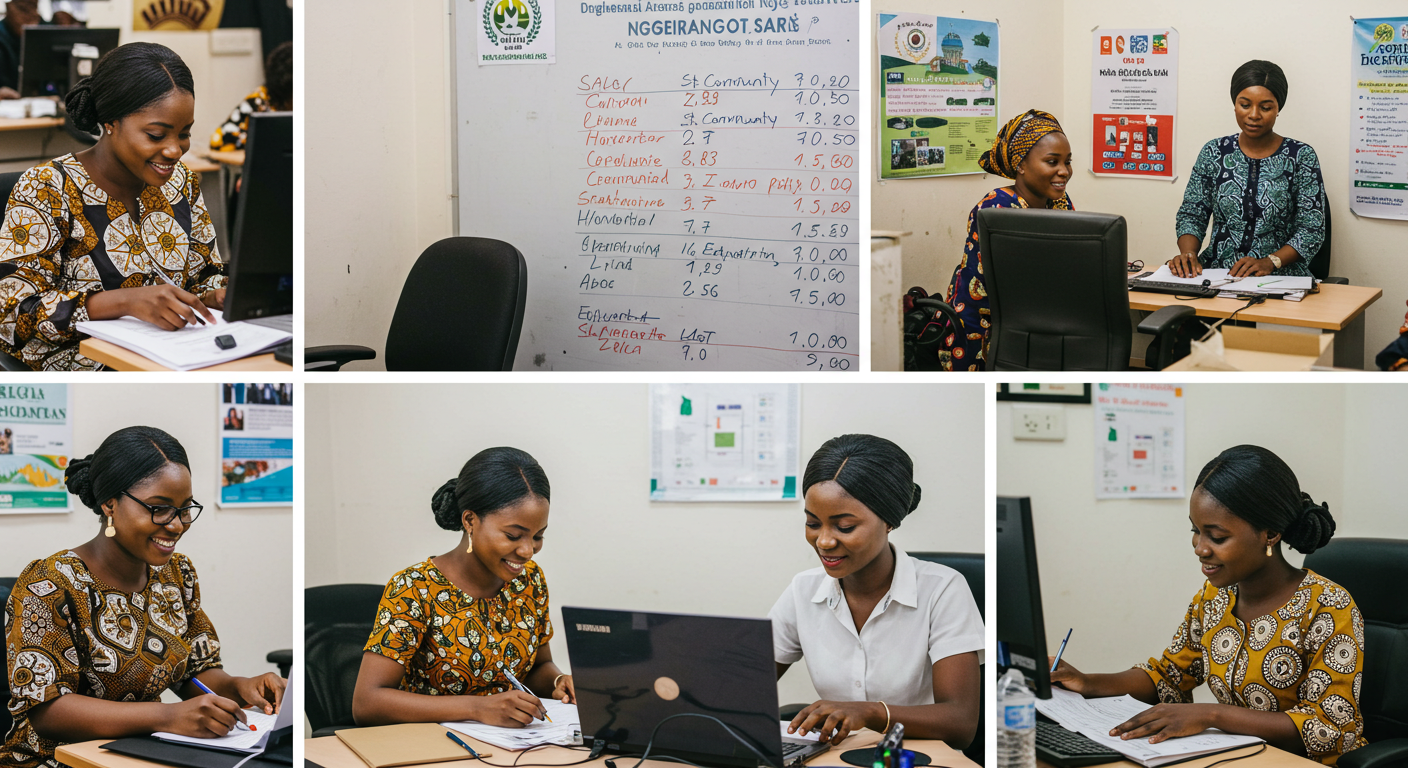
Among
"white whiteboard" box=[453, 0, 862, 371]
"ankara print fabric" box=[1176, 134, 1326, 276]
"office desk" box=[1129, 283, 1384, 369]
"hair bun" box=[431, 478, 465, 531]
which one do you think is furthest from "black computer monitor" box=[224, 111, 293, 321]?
"ankara print fabric" box=[1176, 134, 1326, 276]

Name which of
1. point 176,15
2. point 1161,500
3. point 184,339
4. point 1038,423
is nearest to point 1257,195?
point 1161,500

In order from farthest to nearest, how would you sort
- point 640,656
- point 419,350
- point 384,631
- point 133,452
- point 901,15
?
point 901,15 → point 419,350 → point 384,631 → point 133,452 → point 640,656

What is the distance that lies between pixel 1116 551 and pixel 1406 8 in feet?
10.6

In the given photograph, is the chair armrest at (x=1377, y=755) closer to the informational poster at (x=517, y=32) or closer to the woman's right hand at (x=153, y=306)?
the woman's right hand at (x=153, y=306)

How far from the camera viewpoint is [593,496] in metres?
2.58

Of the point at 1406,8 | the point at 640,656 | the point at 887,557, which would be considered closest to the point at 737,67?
the point at 887,557

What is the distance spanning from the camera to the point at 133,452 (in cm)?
184

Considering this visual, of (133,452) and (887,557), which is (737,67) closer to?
(887,557)

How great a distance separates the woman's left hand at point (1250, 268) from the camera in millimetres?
3264

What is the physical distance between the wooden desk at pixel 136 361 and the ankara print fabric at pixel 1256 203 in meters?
3.11

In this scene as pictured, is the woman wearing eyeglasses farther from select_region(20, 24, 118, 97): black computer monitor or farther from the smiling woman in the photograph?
select_region(20, 24, 118, 97): black computer monitor

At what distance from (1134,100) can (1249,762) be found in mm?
3626

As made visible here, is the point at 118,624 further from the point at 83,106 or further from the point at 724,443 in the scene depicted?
the point at 724,443

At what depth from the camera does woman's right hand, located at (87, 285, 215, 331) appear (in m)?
2.00
